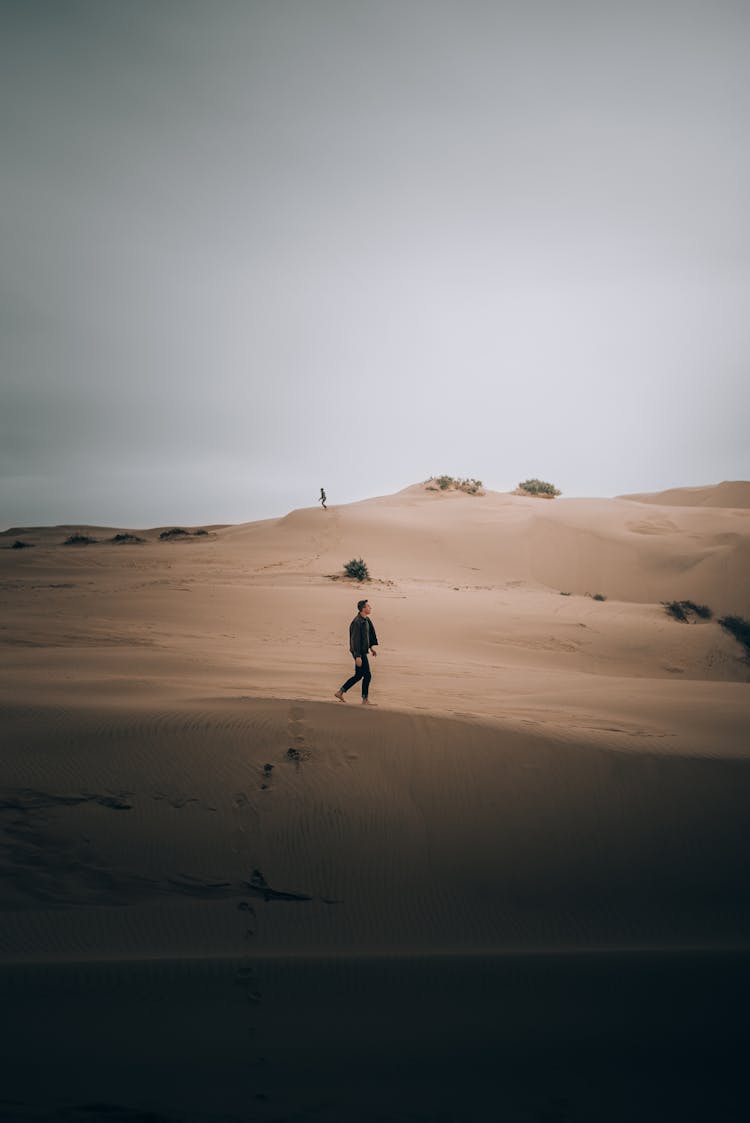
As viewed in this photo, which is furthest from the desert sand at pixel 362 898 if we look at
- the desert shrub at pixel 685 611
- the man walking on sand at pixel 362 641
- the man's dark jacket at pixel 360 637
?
the desert shrub at pixel 685 611

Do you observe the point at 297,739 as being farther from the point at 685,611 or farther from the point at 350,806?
the point at 685,611

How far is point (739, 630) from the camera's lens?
51.3 feet

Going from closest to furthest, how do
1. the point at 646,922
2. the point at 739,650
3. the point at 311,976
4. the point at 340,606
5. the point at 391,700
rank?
1. the point at 311,976
2. the point at 646,922
3. the point at 391,700
4. the point at 739,650
5. the point at 340,606

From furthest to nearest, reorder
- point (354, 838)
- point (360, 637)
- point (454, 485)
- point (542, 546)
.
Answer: point (454, 485)
point (542, 546)
point (360, 637)
point (354, 838)

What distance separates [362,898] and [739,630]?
14530mm

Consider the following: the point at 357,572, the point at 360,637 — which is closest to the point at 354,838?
the point at 360,637

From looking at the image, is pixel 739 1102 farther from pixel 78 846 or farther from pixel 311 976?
pixel 78 846

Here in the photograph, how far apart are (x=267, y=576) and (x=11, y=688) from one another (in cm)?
1340

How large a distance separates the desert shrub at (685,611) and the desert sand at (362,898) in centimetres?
941

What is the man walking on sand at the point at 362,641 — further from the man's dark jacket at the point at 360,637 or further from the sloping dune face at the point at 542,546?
the sloping dune face at the point at 542,546

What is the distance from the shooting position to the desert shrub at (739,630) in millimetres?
15185

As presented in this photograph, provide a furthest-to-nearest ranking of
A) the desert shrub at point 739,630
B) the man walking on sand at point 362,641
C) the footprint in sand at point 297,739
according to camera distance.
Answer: the desert shrub at point 739,630
the man walking on sand at point 362,641
the footprint in sand at point 297,739

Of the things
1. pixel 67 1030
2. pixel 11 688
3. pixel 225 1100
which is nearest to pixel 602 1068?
pixel 225 1100

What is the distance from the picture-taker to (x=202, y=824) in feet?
15.0
